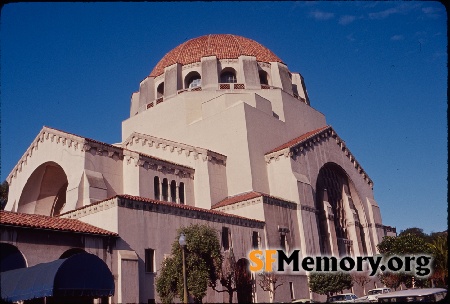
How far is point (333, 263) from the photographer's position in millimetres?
38812

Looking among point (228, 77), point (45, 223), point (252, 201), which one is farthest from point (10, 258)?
point (228, 77)

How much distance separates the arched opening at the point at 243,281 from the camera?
89.1 feet

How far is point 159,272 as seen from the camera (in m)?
25.0

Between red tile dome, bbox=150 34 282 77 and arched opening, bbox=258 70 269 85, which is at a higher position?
red tile dome, bbox=150 34 282 77

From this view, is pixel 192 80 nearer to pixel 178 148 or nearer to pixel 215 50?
pixel 215 50

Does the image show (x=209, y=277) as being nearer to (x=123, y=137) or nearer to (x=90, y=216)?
(x=90, y=216)

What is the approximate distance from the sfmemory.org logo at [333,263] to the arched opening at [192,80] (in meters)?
21.3

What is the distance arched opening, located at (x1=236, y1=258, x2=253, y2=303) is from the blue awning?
888cm

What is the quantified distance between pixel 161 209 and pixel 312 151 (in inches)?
742

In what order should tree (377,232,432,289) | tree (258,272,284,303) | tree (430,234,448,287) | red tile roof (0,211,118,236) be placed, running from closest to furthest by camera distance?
red tile roof (0,211,118,236)
tree (430,234,448,287)
tree (258,272,284,303)
tree (377,232,432,289)

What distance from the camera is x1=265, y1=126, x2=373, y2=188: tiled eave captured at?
126ft

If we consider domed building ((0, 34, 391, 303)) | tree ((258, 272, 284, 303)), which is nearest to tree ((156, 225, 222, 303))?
domed building ((0, 34, 391, 303))

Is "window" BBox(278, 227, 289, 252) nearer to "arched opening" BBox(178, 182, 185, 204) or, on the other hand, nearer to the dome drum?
"arched opening" BBox(178, 182, 185, 204)

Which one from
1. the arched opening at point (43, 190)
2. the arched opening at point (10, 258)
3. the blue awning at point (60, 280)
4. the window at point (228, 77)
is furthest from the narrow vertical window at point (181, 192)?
the window at point (228, 77)
